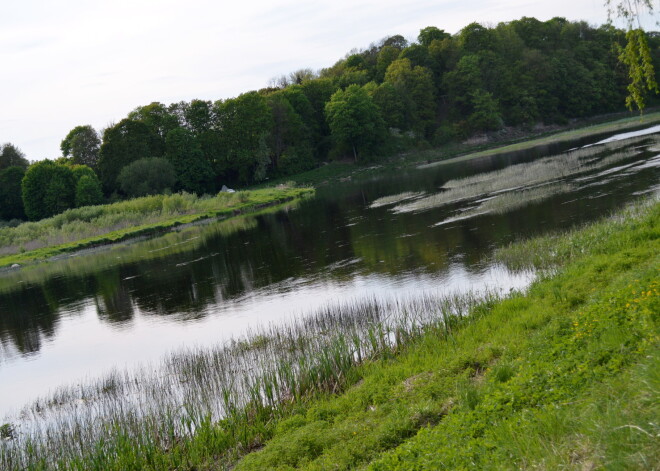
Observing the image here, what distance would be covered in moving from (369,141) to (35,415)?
10413 cm

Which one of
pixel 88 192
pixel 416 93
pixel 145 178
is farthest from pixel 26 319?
pixel 416 93

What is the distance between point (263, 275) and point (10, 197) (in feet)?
281

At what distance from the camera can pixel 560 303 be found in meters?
13.3

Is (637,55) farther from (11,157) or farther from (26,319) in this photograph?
(11,157)

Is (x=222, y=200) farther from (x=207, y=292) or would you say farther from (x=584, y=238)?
(x=584, y=238)

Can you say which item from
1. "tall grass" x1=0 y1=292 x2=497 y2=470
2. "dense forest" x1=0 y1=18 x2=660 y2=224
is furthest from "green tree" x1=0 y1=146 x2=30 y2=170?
"tall grass" x1=0 y1=292 x2=497 y2=470

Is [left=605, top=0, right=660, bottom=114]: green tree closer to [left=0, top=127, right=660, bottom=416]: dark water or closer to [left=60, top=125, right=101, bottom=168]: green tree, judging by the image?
[left=0, top=127, right=660, bottom=416]: dark water

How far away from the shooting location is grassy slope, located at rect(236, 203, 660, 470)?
5820 mm

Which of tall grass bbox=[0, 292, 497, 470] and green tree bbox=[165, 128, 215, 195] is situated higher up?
green tree bbox=[165, 128, 215, 195]

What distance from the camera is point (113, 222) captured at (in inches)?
2783

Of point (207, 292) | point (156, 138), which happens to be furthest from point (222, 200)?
point (207, 292)

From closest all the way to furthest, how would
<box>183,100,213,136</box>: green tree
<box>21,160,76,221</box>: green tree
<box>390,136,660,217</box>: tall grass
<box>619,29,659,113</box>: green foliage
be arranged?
1. <box>619,29,659,113</box>: green foliage
2. <box>390,136,660,217</box>: tall grass
3. <box>21,160,76,221</box>: green tree
4. <box>183,100,213,136</box>: green tree

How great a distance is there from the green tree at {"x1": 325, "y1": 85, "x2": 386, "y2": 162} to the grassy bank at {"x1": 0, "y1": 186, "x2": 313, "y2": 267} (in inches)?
1197

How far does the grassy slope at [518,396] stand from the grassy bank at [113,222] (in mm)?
54737
